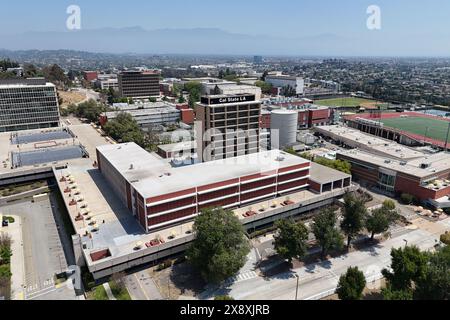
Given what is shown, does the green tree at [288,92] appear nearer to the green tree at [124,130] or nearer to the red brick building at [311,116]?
the red brick building at [311,116]

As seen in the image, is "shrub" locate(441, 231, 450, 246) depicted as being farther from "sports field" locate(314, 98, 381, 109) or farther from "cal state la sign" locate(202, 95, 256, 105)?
"sports field" locate(314, 98, 381, 109)

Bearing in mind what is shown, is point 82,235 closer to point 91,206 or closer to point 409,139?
point 91,206

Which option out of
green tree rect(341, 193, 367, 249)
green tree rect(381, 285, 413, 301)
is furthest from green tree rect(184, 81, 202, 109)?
green tree rect(381, 285, 413, 301)

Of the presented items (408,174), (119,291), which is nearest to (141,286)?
(119,291)

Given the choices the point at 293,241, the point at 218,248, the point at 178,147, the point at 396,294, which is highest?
the point at 178,147

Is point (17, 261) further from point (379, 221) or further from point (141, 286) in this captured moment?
point (379, 221)

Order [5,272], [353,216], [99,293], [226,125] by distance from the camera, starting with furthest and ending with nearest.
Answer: [226,125] < [353,216] < [5,272] < [99,293]
